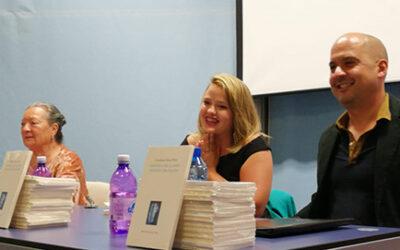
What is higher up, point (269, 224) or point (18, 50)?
point (18, 50)

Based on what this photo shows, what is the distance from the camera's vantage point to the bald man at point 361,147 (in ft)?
7.08

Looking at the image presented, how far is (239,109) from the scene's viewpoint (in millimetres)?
2619

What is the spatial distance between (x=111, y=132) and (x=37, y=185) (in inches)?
108

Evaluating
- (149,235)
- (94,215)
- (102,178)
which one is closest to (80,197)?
(94,215)

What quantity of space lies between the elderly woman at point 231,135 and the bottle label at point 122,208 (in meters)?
1.07

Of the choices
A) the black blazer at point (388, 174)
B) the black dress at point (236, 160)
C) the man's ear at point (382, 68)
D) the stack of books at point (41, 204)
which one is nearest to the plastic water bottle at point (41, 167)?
the stack of books at point (41, 204)

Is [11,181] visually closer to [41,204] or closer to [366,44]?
[41,204]

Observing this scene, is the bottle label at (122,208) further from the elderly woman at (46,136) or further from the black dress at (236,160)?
the elderly woman at (46,136)

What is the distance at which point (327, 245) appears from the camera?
1196 millimetres

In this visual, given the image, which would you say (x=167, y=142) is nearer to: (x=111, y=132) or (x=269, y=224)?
(x=111, y=132)

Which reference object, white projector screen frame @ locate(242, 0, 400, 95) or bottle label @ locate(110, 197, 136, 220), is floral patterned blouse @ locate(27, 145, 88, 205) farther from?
bottle label @ locate(110, 197, 136, 220)

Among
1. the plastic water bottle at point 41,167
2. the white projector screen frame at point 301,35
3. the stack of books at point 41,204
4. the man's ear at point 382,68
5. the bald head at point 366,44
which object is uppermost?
the white projector screen frame at point 301,35

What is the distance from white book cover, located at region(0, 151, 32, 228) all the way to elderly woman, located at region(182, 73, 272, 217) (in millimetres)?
996

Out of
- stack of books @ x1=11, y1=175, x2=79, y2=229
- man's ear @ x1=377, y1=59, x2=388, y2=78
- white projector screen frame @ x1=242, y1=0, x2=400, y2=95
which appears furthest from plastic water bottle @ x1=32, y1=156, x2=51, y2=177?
white projector screen frame @ x1=242, y1=0, x2=400, y2=95
